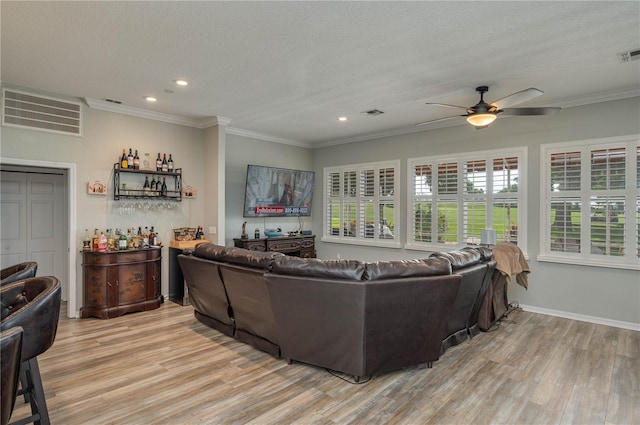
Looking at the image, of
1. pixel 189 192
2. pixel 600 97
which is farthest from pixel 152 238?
pixel 600 97

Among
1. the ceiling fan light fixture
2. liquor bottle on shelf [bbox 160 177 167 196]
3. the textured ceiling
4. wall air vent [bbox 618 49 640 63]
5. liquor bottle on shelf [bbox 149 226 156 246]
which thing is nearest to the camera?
the textured ceiling

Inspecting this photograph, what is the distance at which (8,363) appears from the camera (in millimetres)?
1341

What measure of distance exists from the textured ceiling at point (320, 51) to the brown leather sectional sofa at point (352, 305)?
6.47 feet

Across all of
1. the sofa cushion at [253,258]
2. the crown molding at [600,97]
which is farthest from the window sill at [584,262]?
the sofa cushion at [253,258]

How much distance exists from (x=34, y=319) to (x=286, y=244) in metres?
5.32

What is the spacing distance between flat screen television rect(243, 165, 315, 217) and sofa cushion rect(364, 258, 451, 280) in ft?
13.8

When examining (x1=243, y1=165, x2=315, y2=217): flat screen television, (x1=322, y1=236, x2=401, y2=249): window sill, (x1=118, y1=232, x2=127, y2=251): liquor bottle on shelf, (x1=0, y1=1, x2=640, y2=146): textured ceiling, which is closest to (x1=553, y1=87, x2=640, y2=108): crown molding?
(x1=0, y1=1, x2=640, y2=146): textured ceiling

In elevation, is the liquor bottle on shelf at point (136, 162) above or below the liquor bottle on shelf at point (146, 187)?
above

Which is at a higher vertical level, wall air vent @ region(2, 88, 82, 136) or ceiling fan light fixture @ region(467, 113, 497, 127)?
wall air vent @ region(2, 88, 82, 136)

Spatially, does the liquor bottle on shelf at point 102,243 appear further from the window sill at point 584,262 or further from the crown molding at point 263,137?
the window sill at point 584,262

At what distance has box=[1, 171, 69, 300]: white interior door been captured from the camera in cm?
520

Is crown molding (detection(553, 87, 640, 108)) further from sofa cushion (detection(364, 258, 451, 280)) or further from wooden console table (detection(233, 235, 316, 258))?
wooden console table (detection(233, 235, 316, 258))

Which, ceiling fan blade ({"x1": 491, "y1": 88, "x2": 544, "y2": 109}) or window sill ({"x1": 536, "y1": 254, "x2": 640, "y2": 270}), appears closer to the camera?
ceiling fan blade ({"x1": 491, "y1": 88, "x2": 544, "y2": 109})

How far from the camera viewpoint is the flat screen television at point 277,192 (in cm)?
663
